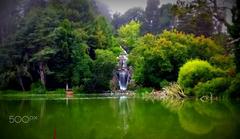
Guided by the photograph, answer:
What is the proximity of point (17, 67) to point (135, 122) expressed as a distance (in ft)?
72.8

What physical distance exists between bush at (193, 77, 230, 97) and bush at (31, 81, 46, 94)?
1434 cm

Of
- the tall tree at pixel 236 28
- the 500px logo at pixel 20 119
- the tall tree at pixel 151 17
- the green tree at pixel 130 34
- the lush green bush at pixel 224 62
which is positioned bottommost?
the 500px logo at pixel 20 119

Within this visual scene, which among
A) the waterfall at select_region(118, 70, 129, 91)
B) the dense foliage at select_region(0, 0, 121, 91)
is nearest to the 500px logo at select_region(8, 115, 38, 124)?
the dense foliage at select_region(0, 0, 121, 91)

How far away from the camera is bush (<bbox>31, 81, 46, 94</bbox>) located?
3108 centimetres

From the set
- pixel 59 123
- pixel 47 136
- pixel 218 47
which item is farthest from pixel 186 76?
pixel 47 136

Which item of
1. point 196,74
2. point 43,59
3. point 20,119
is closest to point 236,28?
point 196,74

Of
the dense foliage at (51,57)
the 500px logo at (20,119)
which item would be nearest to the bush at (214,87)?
the 500px logo at (20,119)

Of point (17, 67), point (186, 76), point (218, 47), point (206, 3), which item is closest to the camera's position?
point (186, 76)

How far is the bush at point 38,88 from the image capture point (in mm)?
31078

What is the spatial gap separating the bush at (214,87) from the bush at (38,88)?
1434 cm

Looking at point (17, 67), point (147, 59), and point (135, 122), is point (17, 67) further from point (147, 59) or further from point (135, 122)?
point (135, 122)

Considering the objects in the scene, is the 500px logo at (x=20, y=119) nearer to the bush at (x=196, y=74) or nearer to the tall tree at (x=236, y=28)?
the bush at (x=196, y=74)

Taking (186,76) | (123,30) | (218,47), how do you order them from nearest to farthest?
1. (186,76)
2. (218,47)
3. (123,30)

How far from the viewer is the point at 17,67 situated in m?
31.1
